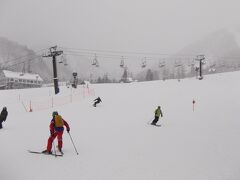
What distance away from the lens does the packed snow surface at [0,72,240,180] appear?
41.3 ft

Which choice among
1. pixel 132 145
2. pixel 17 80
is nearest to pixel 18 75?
pixel 17 80

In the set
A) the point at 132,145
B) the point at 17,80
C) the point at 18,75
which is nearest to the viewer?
the point at 132,145

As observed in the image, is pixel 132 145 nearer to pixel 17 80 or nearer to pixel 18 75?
pixel 17 80

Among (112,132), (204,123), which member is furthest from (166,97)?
(112,132)

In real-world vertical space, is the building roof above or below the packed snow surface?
above

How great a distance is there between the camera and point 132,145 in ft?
56.7

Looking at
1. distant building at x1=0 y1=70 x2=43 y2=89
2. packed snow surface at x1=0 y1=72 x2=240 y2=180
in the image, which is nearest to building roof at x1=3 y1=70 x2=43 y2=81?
distant building at x1=0 y1=70 x2=43 y2=89

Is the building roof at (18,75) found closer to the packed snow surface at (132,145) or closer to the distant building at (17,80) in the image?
the distant building at (17,80)

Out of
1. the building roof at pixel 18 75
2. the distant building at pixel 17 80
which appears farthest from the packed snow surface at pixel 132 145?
the building roof at pixel 18 75

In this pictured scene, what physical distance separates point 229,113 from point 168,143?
14246mm

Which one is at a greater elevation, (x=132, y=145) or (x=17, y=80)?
(x=17, y=80)

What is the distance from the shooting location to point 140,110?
32969 mm

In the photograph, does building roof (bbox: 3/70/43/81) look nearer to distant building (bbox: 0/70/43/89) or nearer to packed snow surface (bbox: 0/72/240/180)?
distant building (bbox: 0/70/43/89)

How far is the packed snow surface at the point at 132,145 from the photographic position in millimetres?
12594
